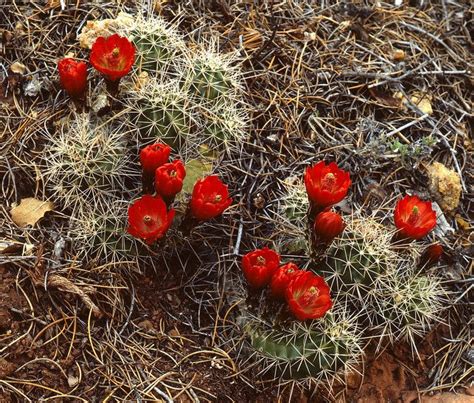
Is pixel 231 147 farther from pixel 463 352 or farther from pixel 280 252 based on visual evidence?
pixel 463 352

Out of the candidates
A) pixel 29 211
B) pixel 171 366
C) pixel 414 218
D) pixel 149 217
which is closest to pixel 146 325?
pixel 171 366

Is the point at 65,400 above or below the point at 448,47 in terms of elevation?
below

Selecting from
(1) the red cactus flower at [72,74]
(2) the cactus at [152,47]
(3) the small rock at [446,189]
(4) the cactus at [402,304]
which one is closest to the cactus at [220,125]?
(2) the cactus at [152,47]

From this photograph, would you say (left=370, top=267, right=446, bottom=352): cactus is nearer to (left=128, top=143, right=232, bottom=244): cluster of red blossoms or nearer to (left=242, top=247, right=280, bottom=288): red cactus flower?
(left=242, top=247, right=280, bottom=288): red cactus flower

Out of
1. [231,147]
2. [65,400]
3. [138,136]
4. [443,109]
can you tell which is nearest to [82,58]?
[138,136]

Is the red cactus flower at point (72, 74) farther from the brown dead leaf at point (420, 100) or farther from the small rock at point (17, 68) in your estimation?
the brown dead leaf at point (420, 100)

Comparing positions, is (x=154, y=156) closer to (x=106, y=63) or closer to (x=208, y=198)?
(x=208, y=198)
